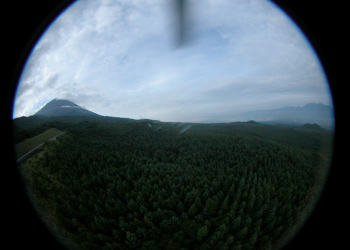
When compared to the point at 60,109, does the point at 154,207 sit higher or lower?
lower

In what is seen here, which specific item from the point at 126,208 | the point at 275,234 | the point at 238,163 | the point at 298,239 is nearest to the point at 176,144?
the point at 238,163

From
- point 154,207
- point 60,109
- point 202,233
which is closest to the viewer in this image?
point 202,233

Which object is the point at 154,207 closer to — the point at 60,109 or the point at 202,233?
the point at 202,233

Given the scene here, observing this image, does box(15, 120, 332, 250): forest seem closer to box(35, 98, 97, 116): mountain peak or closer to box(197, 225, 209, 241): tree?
box(197, 225, 209, 241): tree

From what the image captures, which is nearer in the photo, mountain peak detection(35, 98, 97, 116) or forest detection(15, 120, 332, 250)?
forest detection(15, 120, 332, 250)

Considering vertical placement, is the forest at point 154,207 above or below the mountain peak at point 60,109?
below

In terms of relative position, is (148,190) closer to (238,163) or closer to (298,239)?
(298,239)

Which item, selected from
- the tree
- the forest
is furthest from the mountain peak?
the tree

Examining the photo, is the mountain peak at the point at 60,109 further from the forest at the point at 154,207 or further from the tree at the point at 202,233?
the tree at the point at 202,233

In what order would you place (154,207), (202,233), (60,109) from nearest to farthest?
(202,233) < (154,207) < (60,109)

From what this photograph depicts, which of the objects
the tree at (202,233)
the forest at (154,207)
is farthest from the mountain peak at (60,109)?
the tree at (202,233)

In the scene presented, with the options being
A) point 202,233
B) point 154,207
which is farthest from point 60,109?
point 202,233
